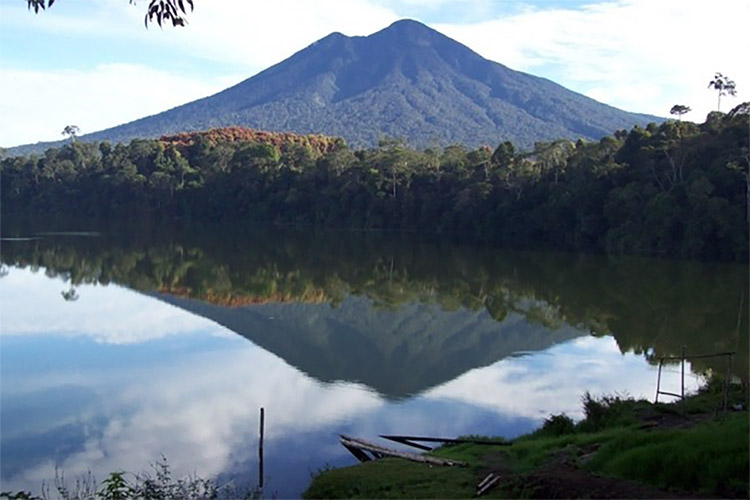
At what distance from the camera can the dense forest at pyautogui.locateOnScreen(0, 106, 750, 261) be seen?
33.7m

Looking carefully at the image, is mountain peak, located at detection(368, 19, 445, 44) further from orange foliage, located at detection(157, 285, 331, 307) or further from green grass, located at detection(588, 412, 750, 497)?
green grass, located at detection(588, 412, 750, 497)

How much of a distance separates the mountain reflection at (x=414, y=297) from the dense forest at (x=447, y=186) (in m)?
3.41

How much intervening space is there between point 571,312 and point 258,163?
136ft

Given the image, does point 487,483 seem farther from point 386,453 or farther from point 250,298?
point 250,298

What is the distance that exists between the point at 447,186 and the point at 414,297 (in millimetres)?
27356

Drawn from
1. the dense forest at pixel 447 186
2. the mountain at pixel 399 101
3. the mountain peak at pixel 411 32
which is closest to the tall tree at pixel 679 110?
the dense forest at pixel 447 186

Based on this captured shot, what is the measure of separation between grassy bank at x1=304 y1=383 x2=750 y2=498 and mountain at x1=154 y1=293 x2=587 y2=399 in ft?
15.6

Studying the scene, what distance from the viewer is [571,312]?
20875 mm

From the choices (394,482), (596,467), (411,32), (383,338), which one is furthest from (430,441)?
(411,32)

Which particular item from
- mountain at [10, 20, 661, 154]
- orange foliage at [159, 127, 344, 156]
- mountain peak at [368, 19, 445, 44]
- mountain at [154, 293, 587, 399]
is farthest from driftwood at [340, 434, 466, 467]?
mountain peak at [368, 19, 445, 44]

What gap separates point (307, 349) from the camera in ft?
52.9

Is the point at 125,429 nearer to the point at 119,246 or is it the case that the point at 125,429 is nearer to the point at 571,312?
the point at 571,312

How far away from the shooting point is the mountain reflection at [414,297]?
15.9 meters

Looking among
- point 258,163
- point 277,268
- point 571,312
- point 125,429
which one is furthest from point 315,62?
point 125,429
